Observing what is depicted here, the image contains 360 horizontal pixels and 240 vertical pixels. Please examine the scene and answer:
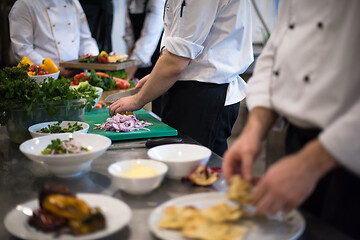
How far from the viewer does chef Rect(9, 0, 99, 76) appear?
3514 millimetres

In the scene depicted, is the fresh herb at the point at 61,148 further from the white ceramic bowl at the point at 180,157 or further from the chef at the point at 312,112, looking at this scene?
the chef at the point at 312,112

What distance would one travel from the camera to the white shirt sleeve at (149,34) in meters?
4.26

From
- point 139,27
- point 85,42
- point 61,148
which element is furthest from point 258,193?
point 139,27

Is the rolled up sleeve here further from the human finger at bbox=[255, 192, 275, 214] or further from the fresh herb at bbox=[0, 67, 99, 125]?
the human finger at bbox=[255, 192, 275, 214]

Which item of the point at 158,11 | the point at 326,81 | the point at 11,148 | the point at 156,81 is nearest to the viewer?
the point at 326,81

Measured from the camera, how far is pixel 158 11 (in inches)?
168

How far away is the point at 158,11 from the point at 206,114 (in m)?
2.52

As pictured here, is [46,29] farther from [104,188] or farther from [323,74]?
[323,74]

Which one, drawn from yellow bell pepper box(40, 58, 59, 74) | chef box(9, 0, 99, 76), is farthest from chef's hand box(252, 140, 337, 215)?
chef box(9, 0, 99, 76)

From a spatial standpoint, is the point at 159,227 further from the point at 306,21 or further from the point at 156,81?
the point at 156,81

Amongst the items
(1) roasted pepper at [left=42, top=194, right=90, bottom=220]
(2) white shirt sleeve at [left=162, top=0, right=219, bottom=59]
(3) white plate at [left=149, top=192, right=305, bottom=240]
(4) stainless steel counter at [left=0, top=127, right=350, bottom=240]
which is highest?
(2) white shirt sleeve at [left=162, top=0, right=219, bottom=59]

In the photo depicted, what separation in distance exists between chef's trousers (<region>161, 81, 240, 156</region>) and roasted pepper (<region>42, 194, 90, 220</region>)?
113 cm

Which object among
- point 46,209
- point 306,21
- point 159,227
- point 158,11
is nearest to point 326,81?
point 306,21

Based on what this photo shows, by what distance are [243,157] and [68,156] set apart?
544 millimetres
